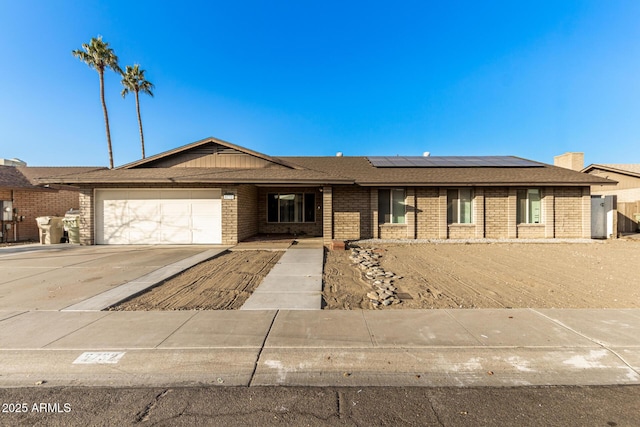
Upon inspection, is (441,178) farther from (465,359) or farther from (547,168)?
(465,359)

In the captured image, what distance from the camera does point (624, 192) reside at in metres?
20.1

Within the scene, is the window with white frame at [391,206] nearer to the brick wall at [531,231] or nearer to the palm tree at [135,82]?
the brick wall at [531,231]

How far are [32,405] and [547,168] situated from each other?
795 inches

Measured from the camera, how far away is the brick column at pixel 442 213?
539 inches

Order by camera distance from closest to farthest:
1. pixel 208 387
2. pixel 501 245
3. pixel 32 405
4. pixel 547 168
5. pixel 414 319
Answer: pixel 32 405 → pixel 208 387 → pixel 414 319 → pixel 501 245 → pixel 547 168

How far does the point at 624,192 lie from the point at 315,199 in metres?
23.0

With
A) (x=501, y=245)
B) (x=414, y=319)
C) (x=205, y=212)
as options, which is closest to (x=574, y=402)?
(x=414, y=319)

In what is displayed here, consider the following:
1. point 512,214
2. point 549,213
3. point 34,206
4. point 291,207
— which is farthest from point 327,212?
point 34,206

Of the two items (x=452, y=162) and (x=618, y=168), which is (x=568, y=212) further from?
(x=618, y=168)

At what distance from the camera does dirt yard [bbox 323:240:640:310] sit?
5199 mm

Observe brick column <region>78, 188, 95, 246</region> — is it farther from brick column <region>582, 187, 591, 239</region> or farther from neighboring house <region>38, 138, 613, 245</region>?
brick column <region>582, 187, 591, 239</region>

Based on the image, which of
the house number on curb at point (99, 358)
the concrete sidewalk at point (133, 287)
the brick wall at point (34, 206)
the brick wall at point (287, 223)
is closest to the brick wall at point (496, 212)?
the brick wall at point (287, 223)

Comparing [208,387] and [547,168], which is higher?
[547,168]

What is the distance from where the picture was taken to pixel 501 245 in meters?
12.3
